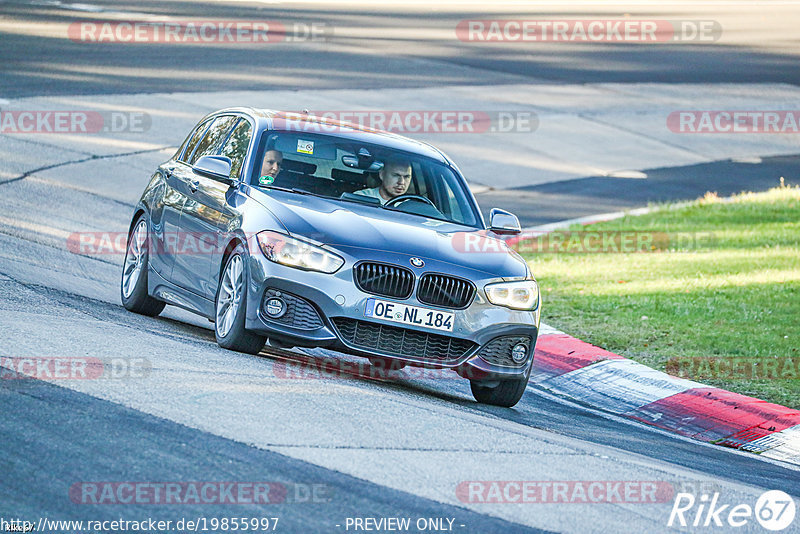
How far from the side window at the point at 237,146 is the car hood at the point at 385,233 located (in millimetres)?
619

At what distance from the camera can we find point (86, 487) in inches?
222

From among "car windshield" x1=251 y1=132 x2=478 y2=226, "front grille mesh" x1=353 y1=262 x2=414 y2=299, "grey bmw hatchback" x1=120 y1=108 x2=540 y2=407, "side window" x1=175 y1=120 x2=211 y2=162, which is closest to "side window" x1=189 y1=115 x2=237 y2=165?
"grey bmw hatchback" x1=120 y1=108 x2=540 y2=407

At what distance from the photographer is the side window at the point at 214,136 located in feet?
34.8

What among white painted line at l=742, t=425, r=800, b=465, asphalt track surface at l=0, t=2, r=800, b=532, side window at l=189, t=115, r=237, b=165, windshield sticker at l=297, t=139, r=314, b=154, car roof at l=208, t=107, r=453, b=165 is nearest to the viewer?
asphalt track surface at l=0, t=2, r=800, b=532

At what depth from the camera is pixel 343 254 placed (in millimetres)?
8430

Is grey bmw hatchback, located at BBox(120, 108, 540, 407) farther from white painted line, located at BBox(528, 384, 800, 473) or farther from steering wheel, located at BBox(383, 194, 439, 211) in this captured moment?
white painted line, located at BBox(528, 384, 800, 473)

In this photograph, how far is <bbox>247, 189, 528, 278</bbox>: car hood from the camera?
28.1 ft

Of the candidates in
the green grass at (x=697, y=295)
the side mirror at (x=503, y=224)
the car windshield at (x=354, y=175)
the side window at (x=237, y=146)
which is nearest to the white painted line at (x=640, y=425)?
the green grass at (x=697, y=295)

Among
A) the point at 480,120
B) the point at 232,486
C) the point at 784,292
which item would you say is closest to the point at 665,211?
the point at 784,292

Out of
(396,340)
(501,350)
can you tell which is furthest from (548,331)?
(396,340)

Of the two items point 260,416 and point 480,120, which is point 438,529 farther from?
point 480,120

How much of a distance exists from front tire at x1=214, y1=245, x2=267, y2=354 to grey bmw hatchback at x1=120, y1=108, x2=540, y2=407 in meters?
0.01

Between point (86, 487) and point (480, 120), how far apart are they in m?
19.8

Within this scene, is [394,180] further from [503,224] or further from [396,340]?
[396,340]
